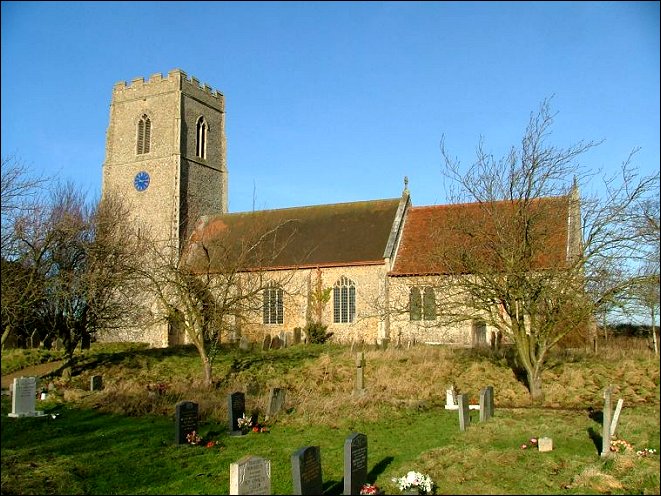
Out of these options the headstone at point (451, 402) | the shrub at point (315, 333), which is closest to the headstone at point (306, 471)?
the headstone at point (451, 402)

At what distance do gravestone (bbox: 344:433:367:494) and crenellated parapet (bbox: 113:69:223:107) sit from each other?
33584 mm

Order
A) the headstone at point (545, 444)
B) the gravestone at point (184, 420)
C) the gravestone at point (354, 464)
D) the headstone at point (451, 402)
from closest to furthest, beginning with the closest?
the gravestone at point (354, 464) < the headstone at point (545, 444) < the gravestone at point (184, 420) < the headstone at point (451, 402)

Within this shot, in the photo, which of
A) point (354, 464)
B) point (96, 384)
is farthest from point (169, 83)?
point (354, 464)

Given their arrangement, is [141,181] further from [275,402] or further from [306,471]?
[306,471]

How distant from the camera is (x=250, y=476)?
24.1 ft

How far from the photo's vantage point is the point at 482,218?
1820 cm

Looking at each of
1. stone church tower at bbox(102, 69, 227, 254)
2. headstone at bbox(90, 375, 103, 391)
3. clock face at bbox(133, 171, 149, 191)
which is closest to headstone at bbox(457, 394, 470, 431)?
headstone at bbox(90, 375, 103, 391)

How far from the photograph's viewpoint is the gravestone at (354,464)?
26.8 feet

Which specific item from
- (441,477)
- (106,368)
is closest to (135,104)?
(106,368)

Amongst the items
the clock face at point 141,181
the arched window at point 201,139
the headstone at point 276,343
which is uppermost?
the arched window at point 201,139

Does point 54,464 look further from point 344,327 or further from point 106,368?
point 344,327

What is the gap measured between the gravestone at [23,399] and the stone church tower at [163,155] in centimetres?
2163

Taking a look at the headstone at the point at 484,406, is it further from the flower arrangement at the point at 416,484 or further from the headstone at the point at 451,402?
the flower arrangement at the point at 416,484

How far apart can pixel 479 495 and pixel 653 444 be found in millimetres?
4326
